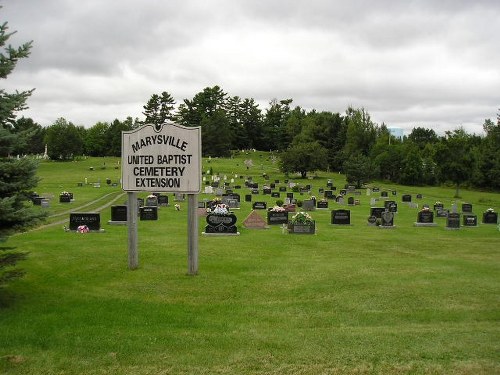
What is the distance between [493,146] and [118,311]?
6431 centimetres

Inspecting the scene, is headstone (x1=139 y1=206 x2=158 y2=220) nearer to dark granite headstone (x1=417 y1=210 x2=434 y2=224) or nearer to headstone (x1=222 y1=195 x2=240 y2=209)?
headstone (x1=222 y1=195 x2=240 y2=209)

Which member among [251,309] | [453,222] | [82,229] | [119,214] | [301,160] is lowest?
[251,309]

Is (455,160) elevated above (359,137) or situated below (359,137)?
below

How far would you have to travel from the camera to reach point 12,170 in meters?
9.79

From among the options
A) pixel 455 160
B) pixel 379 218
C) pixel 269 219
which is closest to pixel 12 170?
pixel 269 219

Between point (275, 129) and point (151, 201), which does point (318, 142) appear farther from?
point (151, 201)

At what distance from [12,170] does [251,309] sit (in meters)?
5.41

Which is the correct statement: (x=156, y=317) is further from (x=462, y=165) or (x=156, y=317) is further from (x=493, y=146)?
(x=493, y=146)

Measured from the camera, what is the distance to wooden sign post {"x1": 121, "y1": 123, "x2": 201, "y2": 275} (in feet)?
→ 44.5

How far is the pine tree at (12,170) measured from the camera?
961 cm

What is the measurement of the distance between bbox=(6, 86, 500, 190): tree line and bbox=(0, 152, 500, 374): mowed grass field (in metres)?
23.9

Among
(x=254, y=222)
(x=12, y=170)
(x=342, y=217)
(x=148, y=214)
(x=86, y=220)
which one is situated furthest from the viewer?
(x=148, y=214)

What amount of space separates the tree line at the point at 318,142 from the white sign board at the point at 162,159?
77.5 feet

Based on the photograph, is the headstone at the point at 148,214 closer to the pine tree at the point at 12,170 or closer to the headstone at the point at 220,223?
the headstone at the point at 220,223
